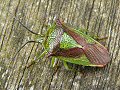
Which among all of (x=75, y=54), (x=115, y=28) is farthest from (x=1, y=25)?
(x=115, y=28)

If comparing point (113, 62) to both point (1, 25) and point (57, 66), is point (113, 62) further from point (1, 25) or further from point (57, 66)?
point (1, 25)

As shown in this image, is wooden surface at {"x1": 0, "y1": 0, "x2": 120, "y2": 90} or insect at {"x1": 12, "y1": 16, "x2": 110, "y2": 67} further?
insect at {"x1": 12, "y1": 16, "x2": 110, "y2": 67}

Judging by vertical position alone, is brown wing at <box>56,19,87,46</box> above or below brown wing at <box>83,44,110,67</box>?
above

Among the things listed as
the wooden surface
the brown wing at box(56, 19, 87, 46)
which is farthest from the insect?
the wooden surface

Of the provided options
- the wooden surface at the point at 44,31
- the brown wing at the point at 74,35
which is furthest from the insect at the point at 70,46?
the wooden surface at the point at 44,31

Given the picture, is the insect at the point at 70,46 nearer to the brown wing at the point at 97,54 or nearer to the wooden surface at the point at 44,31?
the brown wing at the point at 97,54

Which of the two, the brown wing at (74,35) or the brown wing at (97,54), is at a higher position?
the brown wing at (74,35)

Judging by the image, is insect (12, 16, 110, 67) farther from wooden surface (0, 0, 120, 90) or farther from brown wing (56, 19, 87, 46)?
wooden surface (0, 0, 120, 90)
